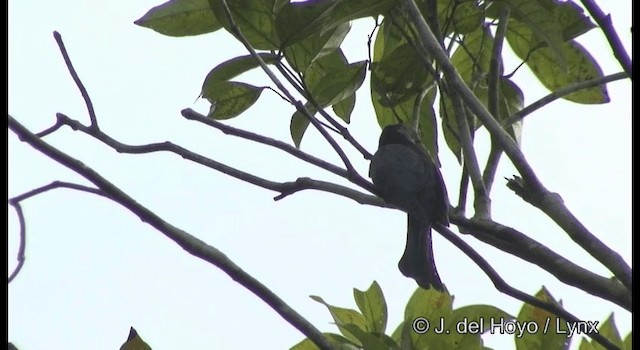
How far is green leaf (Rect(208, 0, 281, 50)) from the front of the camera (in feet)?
9.16

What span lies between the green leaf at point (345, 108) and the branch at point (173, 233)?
1433 mm

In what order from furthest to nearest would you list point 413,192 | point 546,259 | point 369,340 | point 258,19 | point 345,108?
1. point 413,192
2. point 345,108
3. point 258,19
4. point 369,340
5. point 546,259

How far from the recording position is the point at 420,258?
342cm

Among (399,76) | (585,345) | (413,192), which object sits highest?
(413,192)

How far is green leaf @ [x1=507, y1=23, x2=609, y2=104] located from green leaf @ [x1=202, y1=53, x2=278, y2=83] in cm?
93

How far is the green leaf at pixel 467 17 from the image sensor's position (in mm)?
2924

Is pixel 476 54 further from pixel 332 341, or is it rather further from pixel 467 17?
pixel 332 341

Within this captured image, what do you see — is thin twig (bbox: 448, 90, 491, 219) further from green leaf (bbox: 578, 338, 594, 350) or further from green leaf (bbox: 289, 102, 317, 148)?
green leaf (bbox: 289, 102, 317, 148)

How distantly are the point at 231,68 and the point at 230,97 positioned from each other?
12 cm

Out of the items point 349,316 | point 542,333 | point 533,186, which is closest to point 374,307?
point 349,316

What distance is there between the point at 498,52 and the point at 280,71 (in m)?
0.67

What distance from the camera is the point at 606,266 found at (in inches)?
69.2

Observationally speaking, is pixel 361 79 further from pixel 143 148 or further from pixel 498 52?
pixel 143 148

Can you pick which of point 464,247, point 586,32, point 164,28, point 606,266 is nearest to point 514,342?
point 464,247
